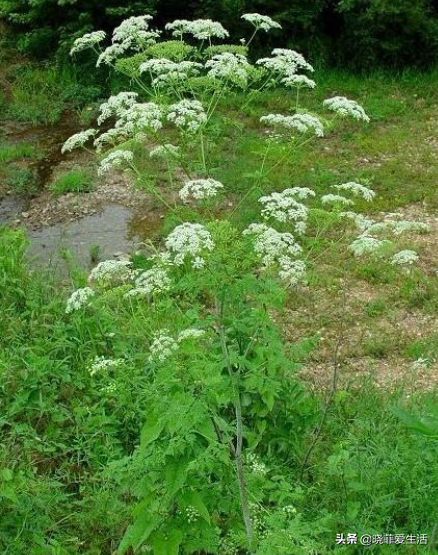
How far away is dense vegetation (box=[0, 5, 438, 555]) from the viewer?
9.49 ft

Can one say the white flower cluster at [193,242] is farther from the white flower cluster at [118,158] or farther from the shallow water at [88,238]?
the shallow water at [88,238]

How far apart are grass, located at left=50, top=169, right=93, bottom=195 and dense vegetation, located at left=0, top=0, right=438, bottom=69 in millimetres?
2340

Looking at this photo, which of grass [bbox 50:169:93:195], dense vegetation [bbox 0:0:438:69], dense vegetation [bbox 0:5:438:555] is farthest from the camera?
dense vegetation [bbox 0:0:438:69]

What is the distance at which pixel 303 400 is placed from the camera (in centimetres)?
407

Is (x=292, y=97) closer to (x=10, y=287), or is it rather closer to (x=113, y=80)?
(x=113, y=80)

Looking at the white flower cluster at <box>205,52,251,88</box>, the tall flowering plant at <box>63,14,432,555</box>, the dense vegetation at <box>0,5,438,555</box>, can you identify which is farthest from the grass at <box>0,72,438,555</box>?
the white flower cluster at <box>205,52,251,88</box>

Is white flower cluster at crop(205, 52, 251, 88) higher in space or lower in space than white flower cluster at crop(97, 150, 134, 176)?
higher

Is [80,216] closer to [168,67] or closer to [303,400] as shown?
[303,400]

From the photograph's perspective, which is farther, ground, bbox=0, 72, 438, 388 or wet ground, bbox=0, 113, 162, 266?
wet ground, bbox=0, 113, 162, 266

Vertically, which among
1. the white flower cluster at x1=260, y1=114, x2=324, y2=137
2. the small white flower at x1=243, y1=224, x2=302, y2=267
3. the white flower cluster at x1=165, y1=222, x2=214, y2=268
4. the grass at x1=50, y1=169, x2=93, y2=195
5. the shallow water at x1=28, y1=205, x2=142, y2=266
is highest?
the white flower cluster at x1=260, y1=114, x2=324, y2=137

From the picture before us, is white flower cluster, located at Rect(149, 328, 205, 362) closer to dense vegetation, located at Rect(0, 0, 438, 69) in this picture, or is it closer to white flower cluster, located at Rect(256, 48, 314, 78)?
white flower cluster, located at Rect(256, 48, 314, 78)

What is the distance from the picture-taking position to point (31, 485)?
12.3 feet

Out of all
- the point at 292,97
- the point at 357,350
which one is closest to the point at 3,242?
the point at 357,350

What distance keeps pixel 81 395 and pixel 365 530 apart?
2.00m
